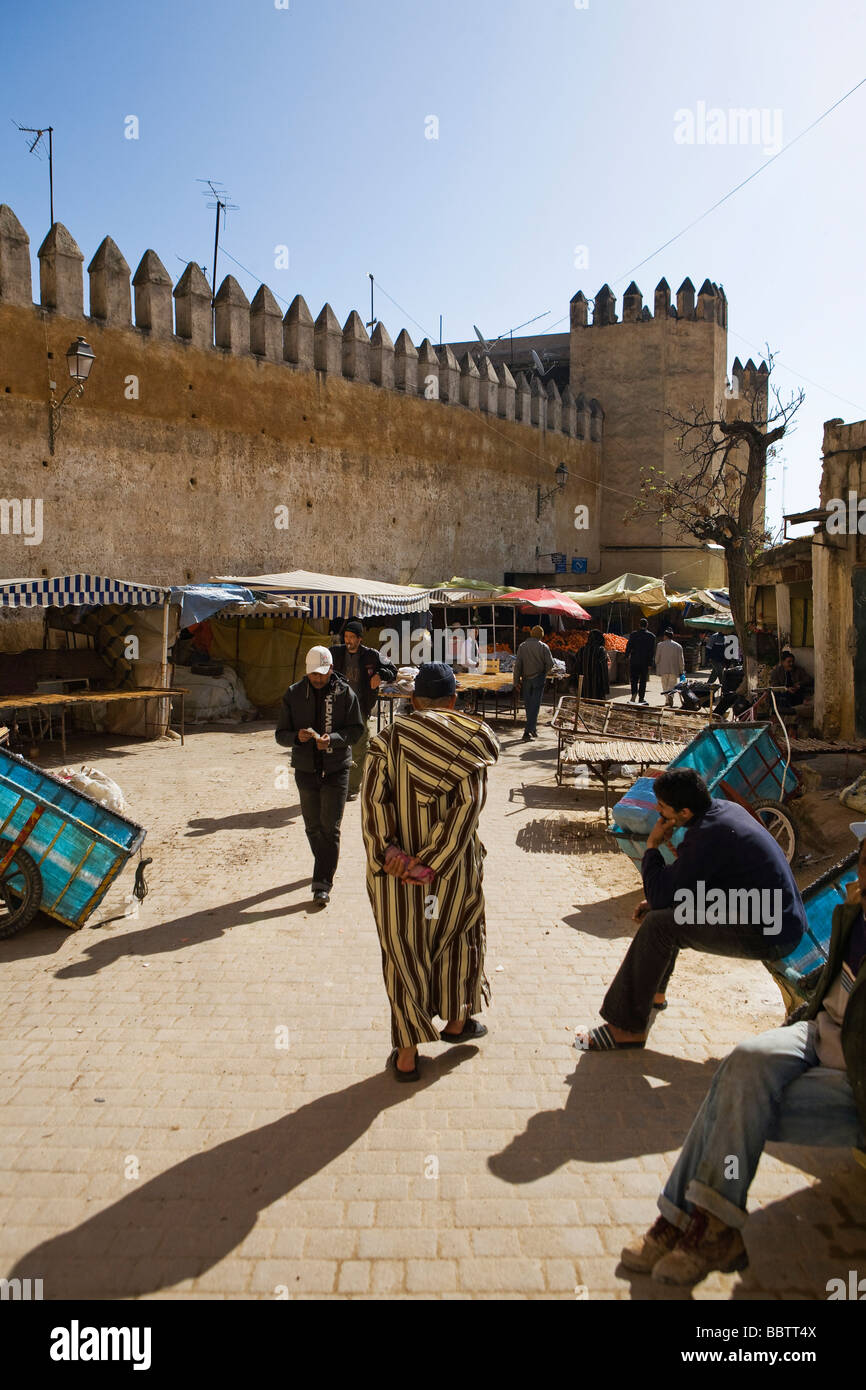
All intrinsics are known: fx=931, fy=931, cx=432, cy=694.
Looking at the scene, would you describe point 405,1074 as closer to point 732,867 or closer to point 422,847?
point 422,847

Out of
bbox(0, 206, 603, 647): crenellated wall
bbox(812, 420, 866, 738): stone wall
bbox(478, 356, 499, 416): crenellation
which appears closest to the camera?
bbox(812, 420, 866, 738): stone wall

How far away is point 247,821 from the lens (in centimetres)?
861

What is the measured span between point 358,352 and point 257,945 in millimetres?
18979

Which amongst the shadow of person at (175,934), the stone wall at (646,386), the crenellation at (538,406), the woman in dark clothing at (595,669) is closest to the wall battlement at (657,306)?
the stone wall at (646,386)

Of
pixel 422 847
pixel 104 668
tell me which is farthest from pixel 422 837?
pixel 104 668

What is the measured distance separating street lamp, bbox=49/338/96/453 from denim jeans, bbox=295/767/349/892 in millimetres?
11804

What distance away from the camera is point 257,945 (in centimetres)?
532

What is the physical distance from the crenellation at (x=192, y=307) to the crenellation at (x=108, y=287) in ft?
4.12

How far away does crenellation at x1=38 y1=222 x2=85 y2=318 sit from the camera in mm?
15906

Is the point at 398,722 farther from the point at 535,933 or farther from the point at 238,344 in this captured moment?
the point at 238,344

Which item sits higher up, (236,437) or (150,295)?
(150,295)

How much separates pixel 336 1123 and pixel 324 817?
2.82 meters

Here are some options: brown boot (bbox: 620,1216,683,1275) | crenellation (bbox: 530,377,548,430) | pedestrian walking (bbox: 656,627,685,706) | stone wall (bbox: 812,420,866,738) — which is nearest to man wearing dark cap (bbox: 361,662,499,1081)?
brown boot (bbox: 620,1216,683,1275)

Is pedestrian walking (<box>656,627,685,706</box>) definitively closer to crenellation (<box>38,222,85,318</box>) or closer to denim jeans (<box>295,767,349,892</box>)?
crenellation (<box>38,222,85,318</box>)
